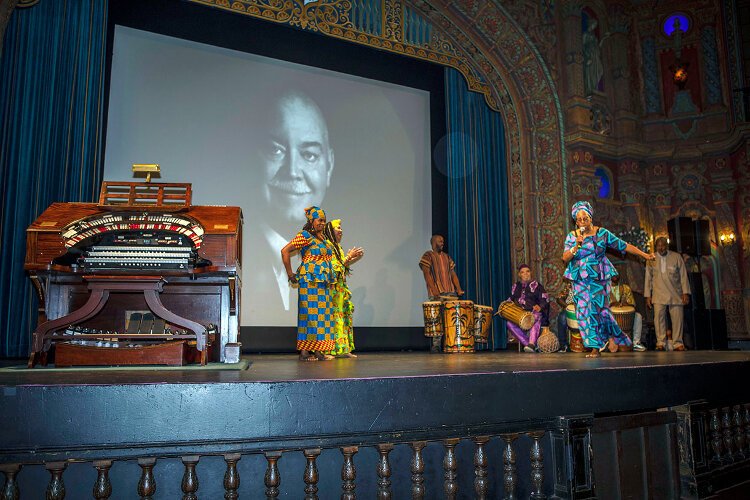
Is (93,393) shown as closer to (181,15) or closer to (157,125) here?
(157,125)

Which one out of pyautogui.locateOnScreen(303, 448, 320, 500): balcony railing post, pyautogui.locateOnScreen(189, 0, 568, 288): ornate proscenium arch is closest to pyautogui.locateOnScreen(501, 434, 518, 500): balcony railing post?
pyautogui.locateOnScreen(303, 448, 320, 500): balcony railing post

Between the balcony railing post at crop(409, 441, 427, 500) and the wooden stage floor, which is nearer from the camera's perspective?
the wooden stage floor

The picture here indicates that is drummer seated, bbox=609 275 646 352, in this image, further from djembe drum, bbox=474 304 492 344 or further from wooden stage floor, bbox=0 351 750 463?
wooden stage floor, bbox=0 351 750 463

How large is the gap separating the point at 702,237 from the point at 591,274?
6152 millimetres

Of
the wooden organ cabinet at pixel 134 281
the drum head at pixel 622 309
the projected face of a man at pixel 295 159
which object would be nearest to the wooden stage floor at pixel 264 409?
the wooden organ cabinet at pixel 134 281

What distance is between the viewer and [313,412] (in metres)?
2.29

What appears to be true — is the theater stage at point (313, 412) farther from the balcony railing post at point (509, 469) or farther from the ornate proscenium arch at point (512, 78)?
the ornate proscenium arch at point (512, 78)

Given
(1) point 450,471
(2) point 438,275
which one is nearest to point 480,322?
(2) point 438,275

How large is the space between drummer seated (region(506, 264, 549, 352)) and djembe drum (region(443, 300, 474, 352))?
815mm

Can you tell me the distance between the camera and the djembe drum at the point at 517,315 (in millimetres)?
7965

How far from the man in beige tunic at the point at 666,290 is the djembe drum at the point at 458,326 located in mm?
3029

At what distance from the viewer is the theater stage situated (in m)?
2.05

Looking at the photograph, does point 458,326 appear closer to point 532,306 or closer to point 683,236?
point 532,306

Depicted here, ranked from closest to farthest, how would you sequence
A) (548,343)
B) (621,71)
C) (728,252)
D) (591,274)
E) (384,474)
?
(384,474)
(591,274)
(548,343)
(728,252)
(621,71)
